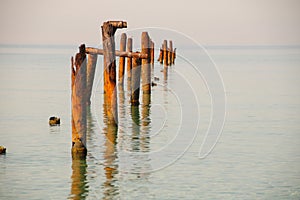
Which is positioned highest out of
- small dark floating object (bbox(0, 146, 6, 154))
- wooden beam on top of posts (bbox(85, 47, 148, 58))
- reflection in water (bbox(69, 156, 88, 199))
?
wooden beam on top of posts (bbox(85, 47, 148, 58))

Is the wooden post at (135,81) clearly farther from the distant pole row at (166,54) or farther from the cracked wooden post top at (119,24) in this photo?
the distant pole row at (166,54)

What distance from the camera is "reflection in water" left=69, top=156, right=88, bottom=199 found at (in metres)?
14.9

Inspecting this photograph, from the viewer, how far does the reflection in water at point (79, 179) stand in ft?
48.8

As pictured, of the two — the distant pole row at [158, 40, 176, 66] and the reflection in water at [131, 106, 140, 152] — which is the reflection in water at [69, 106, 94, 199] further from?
the distant pole row at [158, 40, 176, 66]

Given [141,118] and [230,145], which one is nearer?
[230,145]

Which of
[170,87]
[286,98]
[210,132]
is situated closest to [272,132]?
[210,132]

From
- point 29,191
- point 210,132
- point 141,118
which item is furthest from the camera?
point 141,118

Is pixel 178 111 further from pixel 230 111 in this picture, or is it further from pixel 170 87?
pixel 170 87

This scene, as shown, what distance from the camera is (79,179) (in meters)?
16.1

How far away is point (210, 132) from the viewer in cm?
2305

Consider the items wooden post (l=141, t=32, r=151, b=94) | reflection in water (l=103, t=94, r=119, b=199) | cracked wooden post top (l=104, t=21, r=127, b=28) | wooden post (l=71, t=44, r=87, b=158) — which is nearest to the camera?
reflection in water (l=103, t=94, r=119, b=199)

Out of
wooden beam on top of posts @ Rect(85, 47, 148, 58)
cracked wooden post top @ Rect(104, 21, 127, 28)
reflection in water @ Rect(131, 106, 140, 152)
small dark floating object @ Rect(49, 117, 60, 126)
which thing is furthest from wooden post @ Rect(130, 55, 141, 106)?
cracked wooden post top @ Rect(104, 21, 127, 28)

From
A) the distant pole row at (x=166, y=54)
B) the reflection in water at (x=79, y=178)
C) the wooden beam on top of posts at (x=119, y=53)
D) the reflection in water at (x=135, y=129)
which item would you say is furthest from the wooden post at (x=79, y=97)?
the distant pole row at (x=166, y=54)

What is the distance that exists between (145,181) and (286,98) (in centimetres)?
2054
